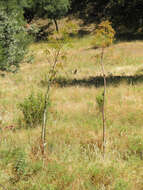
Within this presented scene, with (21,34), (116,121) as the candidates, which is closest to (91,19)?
(21,34)

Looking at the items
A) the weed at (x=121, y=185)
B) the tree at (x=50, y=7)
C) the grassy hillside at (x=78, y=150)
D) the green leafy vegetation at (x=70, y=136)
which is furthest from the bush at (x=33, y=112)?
the tree at (x=50, y=7)

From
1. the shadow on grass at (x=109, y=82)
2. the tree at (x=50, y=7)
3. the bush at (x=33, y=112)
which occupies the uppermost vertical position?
the tree at (x=50, y=7)

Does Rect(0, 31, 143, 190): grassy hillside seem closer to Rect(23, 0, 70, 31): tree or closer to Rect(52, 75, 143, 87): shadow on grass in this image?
Rect(52, 75, 143, 87): shadow on grass

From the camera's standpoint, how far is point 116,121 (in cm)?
622

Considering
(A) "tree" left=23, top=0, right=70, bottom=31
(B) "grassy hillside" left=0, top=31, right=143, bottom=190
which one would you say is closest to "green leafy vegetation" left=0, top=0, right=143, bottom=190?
(B) "grassy hillside" left=0, top=31, right=143, bottom=190

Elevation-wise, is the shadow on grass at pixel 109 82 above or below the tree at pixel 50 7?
below

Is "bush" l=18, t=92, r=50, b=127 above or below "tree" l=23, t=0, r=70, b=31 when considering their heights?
below

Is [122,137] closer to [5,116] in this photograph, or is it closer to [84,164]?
[84,164]

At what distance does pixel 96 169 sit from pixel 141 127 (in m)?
2.43

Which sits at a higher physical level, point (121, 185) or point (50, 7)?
point (50, 7)

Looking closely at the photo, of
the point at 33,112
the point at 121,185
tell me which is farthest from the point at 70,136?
the point at 121,185

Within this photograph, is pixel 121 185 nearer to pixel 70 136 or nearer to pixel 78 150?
pixel 78 150

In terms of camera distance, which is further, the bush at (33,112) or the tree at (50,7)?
the tree at (50,7)

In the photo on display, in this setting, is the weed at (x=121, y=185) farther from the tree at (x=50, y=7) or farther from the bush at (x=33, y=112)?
the tree at (x=50, y=7)
